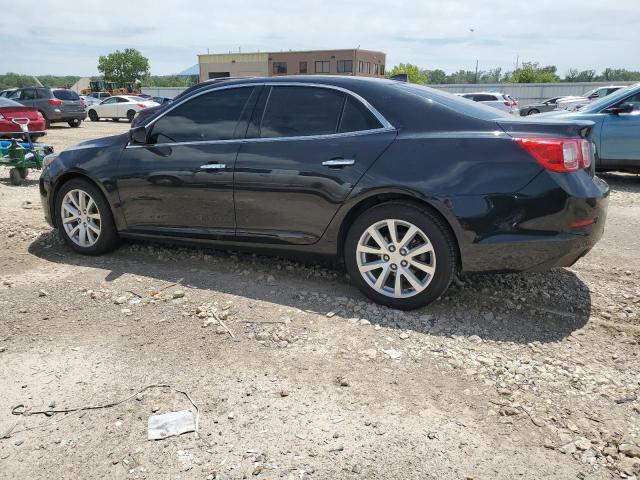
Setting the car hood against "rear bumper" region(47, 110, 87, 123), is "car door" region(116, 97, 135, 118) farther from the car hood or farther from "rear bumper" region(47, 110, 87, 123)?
the car hood

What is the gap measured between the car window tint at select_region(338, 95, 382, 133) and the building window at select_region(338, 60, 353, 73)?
78028 mm

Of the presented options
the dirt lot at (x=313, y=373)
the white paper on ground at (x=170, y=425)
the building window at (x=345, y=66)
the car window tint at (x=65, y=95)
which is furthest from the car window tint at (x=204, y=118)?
the building window at (x=345, y=66)

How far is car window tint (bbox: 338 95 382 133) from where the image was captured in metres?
3.86

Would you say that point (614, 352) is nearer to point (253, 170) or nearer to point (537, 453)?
point (537, 453)

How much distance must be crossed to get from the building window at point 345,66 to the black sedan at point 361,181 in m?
77.5

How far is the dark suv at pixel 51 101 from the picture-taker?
71.7 feet

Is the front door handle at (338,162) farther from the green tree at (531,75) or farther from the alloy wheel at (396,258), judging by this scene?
the green tree at (531,75)

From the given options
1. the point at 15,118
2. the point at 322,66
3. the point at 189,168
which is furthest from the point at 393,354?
the point at 322,66

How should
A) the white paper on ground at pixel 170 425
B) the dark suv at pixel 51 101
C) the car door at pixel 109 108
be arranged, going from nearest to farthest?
the white paper on ground at pixel 170 425, the dark suv at pixel 51 101, the car door at pixel 109 108

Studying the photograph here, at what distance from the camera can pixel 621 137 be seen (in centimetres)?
847

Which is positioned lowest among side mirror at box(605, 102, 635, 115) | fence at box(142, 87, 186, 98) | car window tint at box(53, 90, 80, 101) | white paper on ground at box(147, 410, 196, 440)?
white paper on ground at box(147, 410, 196, 440)

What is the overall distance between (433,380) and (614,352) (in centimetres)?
123

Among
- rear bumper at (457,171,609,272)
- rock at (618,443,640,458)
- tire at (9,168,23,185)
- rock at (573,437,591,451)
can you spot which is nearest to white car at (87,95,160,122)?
tire at (9,168,23,185)

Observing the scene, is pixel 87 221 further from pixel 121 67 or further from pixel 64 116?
pixel 121 67
